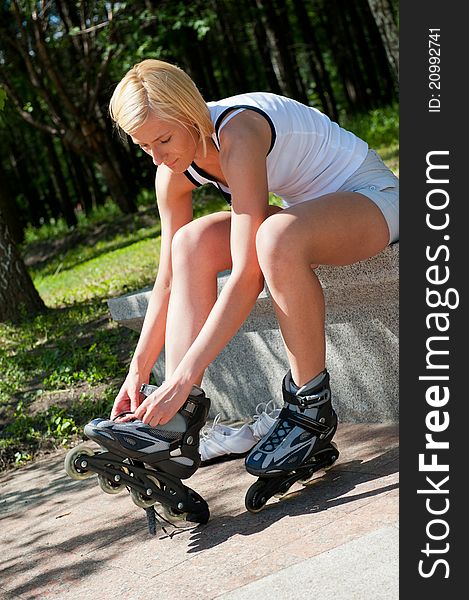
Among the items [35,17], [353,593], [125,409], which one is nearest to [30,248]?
[35,17]

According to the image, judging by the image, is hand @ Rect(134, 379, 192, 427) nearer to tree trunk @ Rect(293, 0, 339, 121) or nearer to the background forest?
the background forest

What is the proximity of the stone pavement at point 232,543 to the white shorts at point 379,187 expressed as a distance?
2.67 feet

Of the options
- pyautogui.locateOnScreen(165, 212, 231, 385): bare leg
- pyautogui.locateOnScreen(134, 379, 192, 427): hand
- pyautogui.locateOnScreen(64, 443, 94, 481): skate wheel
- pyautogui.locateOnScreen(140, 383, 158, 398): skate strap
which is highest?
pyautogui.locateOnScreen(165, 212, 231, 385): bare leg

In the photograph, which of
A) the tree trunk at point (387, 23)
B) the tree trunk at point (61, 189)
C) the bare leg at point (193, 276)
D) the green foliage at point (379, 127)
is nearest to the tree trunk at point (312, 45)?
the green foliage at point (379, 127)

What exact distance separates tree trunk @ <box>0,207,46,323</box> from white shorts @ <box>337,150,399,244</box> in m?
5.34

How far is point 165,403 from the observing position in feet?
9.54

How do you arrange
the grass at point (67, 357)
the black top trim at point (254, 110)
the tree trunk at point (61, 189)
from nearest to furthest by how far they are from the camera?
the black top trim at point (254, 110)
the grass at point (67, 357)
the tree trunk at point (61, 189)

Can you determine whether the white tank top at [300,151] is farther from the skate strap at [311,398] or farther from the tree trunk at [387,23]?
the tree trunk at [387,23]

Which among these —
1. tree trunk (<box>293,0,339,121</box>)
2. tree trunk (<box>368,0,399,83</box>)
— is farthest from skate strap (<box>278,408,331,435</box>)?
tree trunk (<box>293,0,339,121</box>)

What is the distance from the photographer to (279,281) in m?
2.92

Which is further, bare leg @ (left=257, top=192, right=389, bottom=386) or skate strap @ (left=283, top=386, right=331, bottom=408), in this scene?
skate strap @ (left=283, top=386, right=331, bottom=408)

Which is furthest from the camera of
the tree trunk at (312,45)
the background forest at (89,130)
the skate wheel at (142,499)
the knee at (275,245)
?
the tree trunk at (312,45)

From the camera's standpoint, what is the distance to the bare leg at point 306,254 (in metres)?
2.90

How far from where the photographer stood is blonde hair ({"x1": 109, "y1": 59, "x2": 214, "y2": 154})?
9.90 ft
